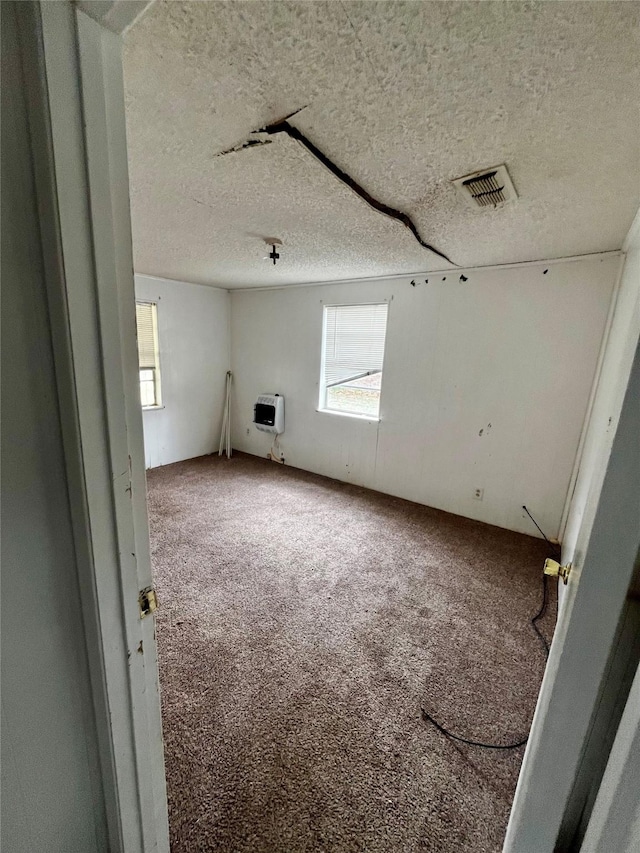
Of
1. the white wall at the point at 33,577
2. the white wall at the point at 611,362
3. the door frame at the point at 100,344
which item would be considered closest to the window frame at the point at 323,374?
the white wall at the point at 611,362

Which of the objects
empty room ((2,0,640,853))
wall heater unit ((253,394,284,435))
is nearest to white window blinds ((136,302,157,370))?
empty room ((2,0,640,853))

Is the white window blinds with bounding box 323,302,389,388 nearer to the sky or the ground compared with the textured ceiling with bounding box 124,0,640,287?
nearer to the ground

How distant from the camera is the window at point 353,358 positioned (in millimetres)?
3471

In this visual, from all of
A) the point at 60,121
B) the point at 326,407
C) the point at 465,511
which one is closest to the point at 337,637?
the point at 465,511

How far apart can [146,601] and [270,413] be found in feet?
11.7

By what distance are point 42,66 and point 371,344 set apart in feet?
10.5

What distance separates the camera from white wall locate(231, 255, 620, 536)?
8.34ft

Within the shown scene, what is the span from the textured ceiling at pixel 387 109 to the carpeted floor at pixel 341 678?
2163 millimetres

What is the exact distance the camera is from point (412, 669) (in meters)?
1.63

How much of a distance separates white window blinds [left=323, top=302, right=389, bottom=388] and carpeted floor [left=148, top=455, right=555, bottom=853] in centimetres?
165

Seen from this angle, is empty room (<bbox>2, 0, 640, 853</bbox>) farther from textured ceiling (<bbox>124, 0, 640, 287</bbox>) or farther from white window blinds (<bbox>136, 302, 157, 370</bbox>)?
white window blinds (<bbox>136, 302, 157, 370</bbox>)

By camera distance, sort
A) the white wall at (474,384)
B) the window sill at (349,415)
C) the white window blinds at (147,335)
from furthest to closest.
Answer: the white window blinds at (147,335) → the window sill at (349,415) → the white wall at (474,384)

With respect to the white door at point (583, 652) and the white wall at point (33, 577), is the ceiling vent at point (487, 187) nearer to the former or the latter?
the white door at point (583, 652)

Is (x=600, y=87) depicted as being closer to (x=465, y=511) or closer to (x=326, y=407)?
(x=465, y=511)
